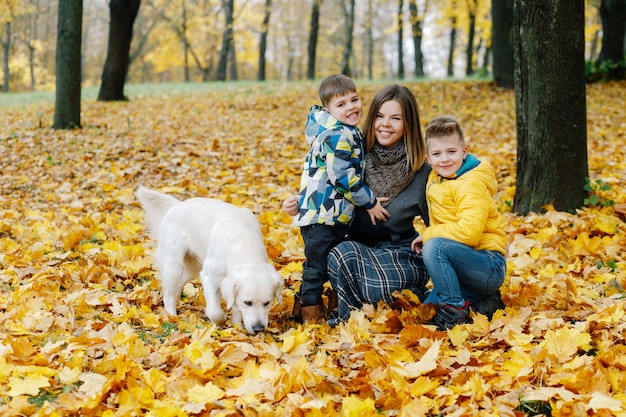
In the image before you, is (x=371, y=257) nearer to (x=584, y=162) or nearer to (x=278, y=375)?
(x=278, y=375)

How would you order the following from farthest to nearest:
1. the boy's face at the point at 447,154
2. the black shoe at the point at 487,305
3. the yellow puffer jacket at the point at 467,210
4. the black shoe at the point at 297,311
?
the black shoe at the point at 297,311 → the black shoe at the point at 487,305 → the boy's face at the point at 447,154 → the yellow puffer jacket at the point at 467,210

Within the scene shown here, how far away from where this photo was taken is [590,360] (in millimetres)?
2814

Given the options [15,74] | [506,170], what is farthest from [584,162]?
[15,74]

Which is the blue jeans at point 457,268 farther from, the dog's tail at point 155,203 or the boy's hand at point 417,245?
the dog's tail at point 155,203

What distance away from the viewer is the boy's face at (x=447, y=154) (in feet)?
11.8

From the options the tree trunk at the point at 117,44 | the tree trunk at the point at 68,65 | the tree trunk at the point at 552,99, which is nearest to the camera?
the tree trunk at the point at 552,99

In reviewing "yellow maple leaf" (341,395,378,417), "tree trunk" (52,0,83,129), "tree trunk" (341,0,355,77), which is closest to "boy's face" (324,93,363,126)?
"yellow maple leaf" (341,395,378,417)

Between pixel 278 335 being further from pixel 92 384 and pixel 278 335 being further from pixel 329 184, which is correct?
pixel 92 384

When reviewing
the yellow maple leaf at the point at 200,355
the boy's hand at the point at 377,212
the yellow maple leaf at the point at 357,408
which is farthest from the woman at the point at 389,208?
the yellow maple leaf at the point at 357,408

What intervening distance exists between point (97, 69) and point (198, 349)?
5148 cm

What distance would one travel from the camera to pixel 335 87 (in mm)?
3797

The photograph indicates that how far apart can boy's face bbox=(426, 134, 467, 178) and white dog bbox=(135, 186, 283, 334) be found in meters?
1.23

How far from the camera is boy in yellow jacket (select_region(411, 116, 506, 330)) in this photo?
137 inches

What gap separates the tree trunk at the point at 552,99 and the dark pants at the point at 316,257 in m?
2.62
